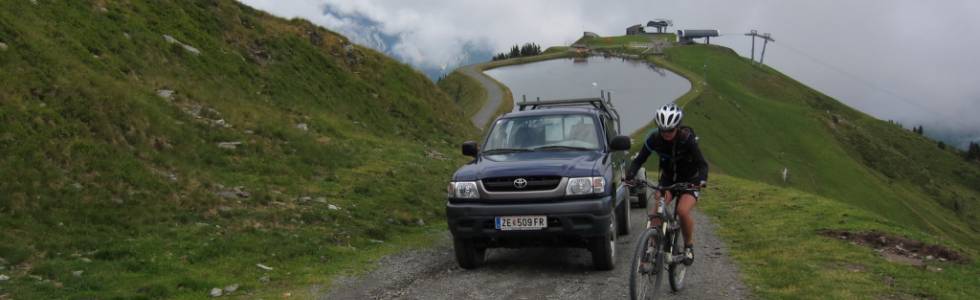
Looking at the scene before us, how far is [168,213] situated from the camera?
1094 cm

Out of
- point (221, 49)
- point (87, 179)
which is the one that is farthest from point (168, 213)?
point (221, 49)

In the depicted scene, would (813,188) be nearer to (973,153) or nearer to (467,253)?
(467,253)

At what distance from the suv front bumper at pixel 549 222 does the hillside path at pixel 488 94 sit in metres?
41.9

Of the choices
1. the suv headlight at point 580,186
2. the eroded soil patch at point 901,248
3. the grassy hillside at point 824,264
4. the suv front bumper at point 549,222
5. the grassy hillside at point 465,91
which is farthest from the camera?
the grassy hillside at point 465,91

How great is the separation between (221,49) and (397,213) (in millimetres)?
13509

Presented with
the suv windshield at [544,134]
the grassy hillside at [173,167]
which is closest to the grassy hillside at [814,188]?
the suv windshield at [544,134]

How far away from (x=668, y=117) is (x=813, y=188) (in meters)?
62.9

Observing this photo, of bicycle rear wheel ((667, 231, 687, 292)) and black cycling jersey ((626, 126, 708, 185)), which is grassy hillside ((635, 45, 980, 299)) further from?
black cycling jersey ((626, 126, 708, 185))

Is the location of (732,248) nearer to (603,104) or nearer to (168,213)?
(603,104)

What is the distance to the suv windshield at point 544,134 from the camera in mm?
10031

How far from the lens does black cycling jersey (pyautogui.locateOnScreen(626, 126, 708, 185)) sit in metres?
7.77

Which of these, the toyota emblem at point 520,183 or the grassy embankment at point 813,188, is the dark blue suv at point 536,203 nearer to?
the toyota emblem at point 520,183

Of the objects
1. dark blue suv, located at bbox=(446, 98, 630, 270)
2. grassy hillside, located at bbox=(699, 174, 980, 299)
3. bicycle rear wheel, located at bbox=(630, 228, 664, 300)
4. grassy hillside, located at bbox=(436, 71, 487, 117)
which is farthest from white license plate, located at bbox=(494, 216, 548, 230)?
grassy hillside, located at bbox=(436, 71, 487, 117)

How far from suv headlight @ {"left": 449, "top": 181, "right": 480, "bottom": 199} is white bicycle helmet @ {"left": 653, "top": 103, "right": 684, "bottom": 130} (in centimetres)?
245
